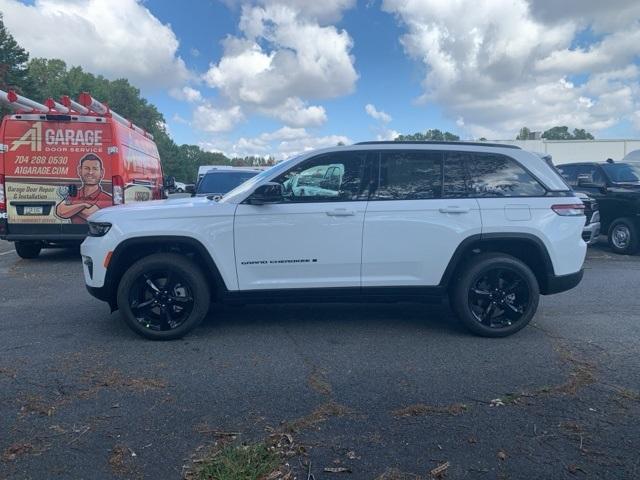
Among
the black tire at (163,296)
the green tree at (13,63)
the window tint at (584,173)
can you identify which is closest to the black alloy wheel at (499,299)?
the black tire at (163,296)

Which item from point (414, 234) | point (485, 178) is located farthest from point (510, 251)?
point (414, 234)

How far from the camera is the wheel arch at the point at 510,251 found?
5.12 m

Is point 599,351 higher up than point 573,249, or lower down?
lower down

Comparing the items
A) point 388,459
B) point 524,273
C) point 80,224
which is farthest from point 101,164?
point 388,459

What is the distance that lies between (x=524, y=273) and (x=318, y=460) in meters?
3.04

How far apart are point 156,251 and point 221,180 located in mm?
7273

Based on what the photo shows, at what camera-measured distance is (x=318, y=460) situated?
3023 millimetres

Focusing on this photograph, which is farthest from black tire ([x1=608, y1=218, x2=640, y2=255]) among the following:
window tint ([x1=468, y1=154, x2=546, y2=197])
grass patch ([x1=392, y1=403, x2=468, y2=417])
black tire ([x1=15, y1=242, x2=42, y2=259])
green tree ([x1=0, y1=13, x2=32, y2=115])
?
green tree ([x1=0, y1=13, x2=32, y2=115])

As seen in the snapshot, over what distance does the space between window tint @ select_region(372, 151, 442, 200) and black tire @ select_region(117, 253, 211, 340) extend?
1.90 metres

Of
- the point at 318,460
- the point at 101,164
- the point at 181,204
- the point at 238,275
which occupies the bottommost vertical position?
the point at 318,460

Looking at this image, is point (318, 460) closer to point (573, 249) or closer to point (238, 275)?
point (238, 275)

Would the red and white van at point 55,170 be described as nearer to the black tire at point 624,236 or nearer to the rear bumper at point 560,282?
the rear bumper at point 560,282

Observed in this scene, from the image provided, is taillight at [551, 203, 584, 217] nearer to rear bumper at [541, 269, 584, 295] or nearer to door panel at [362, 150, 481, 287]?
rear bumper at [541, 269, 584, 295]

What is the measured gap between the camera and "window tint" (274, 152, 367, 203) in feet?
16.8
